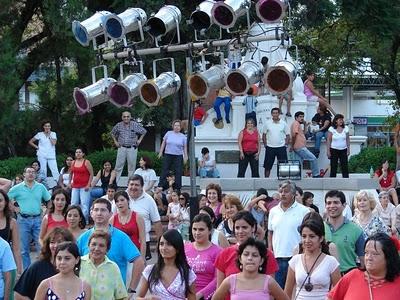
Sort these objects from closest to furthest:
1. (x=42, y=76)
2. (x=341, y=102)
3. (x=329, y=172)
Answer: (x=329, y=172)
(x=42, y=76)
(x=341, y=102)

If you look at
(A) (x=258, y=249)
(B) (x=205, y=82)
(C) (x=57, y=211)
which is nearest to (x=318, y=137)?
(B) (x=205, y=82)

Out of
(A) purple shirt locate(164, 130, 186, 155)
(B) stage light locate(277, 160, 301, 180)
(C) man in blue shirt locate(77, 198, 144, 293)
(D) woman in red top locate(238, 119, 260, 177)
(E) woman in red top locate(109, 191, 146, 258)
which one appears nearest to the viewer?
(C) man in blue shirt locate(77, 198, 144, 293)

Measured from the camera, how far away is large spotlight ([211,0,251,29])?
12.3 meters

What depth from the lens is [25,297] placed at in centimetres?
782

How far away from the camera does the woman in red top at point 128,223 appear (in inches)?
400

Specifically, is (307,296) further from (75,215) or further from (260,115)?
(260,115)

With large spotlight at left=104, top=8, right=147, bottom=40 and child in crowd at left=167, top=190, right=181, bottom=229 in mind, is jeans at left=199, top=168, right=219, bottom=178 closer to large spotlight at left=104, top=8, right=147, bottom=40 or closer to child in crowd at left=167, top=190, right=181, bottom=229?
child in crowd at left=167, top=190, right=181, bottom=229

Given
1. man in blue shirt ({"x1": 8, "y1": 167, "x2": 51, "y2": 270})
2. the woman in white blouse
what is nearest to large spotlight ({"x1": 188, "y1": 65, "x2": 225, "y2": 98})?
man in blue shirt ({"x1": 8, "y1": 167, "x2": 51, "y2": 270})

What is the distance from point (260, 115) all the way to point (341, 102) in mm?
46196

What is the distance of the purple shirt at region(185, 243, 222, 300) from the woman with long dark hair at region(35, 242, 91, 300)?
1.22m

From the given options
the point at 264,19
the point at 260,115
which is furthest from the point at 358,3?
the point at 264,19

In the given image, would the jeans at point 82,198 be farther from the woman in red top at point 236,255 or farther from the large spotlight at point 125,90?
the woman in red top at point 236,255

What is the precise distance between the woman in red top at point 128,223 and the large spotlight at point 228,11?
122 inches

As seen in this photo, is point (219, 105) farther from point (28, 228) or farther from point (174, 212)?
point (28, 228)
